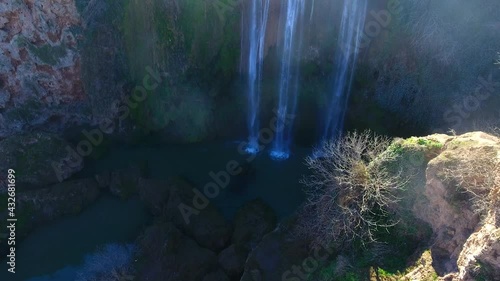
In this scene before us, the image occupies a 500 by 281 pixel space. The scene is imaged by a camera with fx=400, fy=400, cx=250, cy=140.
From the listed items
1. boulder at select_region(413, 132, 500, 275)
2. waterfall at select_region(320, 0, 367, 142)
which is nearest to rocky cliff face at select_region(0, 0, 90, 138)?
waterfall at select_region(320, 0, 367, 142)

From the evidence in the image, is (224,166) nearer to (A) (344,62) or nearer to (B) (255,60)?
(B) (255,60)

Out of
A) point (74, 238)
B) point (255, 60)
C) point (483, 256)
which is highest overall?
point (483, 256)

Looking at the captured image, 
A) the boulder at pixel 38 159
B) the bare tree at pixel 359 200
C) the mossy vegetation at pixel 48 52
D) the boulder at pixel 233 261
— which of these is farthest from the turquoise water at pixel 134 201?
the bare tree at pixel 359 200

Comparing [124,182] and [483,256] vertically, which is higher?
[483,256]

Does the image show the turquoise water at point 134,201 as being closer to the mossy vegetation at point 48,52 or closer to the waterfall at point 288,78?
the waterfall at point 288,78

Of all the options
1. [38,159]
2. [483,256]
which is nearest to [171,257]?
[38,159]

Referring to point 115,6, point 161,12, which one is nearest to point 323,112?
point 161,12

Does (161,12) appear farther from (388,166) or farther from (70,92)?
(388,166)
